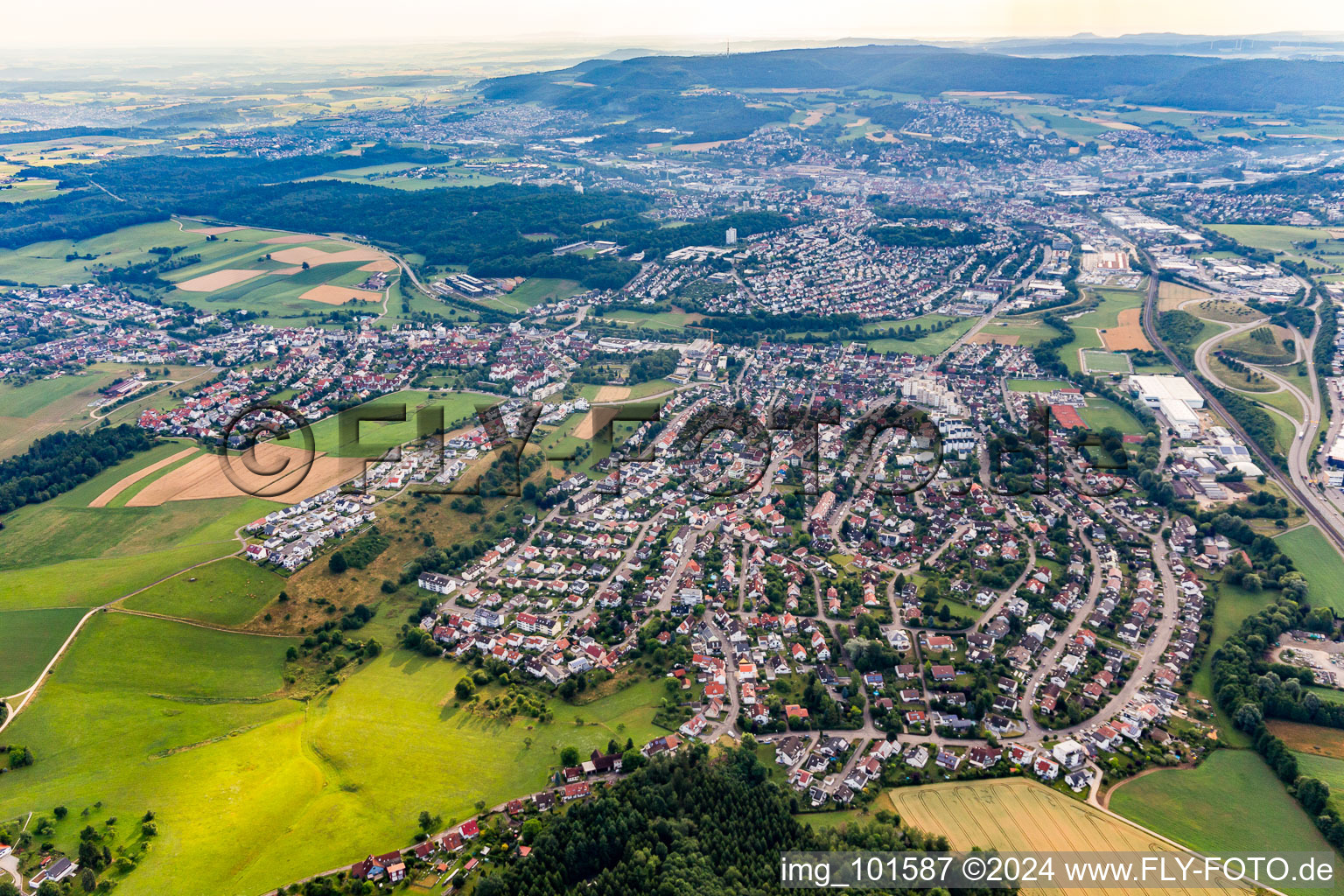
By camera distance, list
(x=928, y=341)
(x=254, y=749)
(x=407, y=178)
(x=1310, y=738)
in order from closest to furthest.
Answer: (x=254, y=749)
(x=1310, y=738)
(x=928, y=341)
(x=407, y=178)

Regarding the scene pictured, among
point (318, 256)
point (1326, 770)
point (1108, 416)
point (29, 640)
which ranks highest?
point (318, 256)

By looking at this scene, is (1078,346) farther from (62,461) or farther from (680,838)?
(62,461)

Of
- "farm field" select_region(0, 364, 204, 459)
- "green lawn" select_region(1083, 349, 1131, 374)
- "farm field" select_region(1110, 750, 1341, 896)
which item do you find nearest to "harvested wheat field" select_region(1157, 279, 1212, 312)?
"green lawn" select_region(1083, 349, 1131, 374)

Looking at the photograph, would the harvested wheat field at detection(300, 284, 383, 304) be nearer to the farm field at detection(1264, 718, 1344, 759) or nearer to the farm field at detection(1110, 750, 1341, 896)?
the farm field at detection(1110, 750, 1341, 896)

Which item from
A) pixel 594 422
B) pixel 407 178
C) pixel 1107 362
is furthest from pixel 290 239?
pixel 1107 362

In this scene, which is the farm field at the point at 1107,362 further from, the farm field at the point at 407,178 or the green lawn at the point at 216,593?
the farm field at the point at 407,178

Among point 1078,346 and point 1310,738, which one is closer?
point 1310,738
